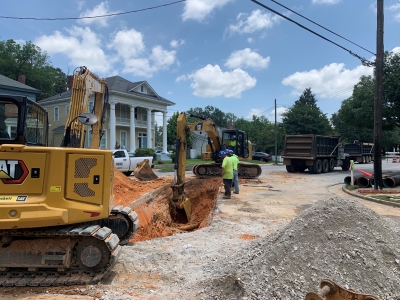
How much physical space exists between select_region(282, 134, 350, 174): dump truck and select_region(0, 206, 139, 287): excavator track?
2046cm

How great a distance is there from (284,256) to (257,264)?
1.22 ft

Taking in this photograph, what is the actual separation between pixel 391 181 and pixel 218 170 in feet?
26.3

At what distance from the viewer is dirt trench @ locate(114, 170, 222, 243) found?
8594 mm

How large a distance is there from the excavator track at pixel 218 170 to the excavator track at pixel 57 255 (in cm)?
1318

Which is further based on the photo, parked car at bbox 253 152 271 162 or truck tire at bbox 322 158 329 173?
parked car at bbox 253 152 271 162

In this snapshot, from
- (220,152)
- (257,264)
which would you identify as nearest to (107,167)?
(257,264)

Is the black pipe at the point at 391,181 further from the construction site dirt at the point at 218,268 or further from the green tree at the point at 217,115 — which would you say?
the green tree at the point at 217,115

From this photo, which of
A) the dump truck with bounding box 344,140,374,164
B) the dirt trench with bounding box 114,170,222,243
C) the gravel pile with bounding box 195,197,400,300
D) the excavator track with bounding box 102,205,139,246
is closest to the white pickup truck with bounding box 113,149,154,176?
the dirt trench with bounding box 114,170,222,243

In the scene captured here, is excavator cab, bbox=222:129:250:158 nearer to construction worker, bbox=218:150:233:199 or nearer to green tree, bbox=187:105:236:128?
construction worker, bbox=218:150:233:199

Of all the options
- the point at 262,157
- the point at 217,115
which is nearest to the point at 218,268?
the point at 262,157

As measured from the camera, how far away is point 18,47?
52188 millimetres

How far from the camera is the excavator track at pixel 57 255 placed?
4.39 meters

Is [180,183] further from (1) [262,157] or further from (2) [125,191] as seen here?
(1) [262,157]

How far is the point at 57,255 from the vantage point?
4406 millimetres
